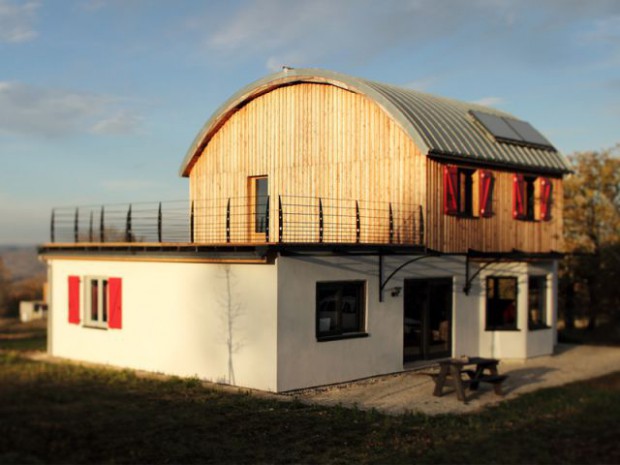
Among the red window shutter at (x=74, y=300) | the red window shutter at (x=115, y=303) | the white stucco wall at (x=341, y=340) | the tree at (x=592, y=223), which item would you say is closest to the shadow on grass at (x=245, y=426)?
the white stucco wall at (x=341, y=340)

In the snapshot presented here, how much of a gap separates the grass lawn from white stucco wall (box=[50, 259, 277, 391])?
1.06 metres

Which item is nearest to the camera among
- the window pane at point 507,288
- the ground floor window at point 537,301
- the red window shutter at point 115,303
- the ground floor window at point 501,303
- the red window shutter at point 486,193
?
the red window shutter at point 115,303

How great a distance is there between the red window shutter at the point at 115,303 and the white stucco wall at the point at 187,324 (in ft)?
0.52

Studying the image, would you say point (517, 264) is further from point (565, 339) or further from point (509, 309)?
point (565, 339)

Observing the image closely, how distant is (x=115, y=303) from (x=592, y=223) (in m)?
22.2

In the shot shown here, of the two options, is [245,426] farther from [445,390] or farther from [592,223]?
[592,223]

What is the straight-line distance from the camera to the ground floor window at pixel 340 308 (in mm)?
16716

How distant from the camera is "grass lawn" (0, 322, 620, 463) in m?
5.41

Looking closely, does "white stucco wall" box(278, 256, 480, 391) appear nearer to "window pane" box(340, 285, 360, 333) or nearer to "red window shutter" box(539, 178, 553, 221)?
"window pane" box(340, 285, 360, 333)

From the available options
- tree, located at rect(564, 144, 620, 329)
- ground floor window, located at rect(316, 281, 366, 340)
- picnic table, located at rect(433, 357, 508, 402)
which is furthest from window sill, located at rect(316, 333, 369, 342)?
tree, located at rect(564, 144, 620, 329)

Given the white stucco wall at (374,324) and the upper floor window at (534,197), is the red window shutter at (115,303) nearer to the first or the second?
the white stucco wall at (374,324)

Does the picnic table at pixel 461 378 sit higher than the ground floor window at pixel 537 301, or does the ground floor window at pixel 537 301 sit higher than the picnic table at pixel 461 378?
the ground floor window at pixel 537 301

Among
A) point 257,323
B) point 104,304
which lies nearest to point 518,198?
point 257,323

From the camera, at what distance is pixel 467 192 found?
21609 millimetres
